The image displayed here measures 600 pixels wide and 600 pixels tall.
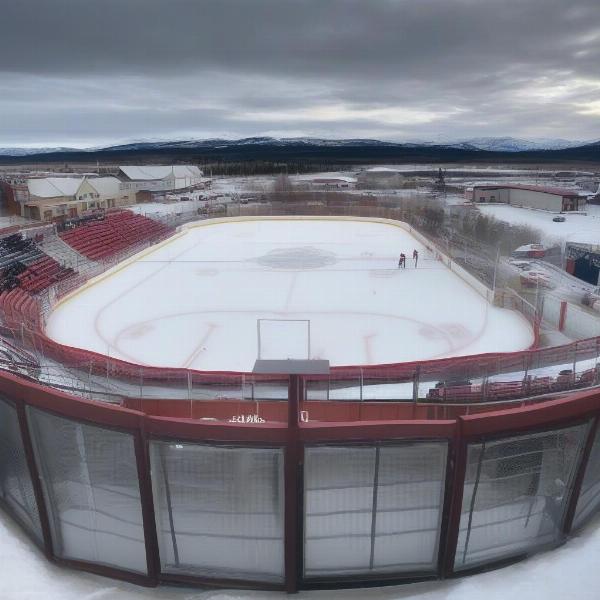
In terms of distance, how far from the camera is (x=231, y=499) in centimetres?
473

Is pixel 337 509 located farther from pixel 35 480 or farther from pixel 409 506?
pixel 35 480

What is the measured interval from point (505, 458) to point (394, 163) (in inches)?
4361

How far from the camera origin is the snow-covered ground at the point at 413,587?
15.8ft

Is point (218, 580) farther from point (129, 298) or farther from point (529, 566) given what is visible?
point (129, 298)

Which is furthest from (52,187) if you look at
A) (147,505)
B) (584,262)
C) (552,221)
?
(147,505)

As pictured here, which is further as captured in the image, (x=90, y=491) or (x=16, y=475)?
(x=16, y=475)

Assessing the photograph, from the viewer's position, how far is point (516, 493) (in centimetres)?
500

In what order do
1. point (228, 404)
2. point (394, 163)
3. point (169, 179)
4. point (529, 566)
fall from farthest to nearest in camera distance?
point (394, 163), point (169, 179), point (228, 404), point (529, 566)

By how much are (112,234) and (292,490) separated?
22.3m

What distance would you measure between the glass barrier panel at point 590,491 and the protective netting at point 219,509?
2.93m

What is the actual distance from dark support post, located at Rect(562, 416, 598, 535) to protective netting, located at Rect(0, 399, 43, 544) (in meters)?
5.00

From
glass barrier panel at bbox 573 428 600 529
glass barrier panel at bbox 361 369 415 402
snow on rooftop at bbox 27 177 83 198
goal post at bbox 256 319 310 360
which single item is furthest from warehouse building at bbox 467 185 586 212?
glass barrier panel at bbox 573 428 600 529

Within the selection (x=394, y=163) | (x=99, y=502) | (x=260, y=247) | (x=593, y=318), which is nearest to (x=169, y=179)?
(x=260, y=247)

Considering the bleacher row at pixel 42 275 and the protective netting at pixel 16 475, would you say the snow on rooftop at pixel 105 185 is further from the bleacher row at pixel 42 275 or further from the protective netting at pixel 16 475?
the protective netting at pixel 16 475
